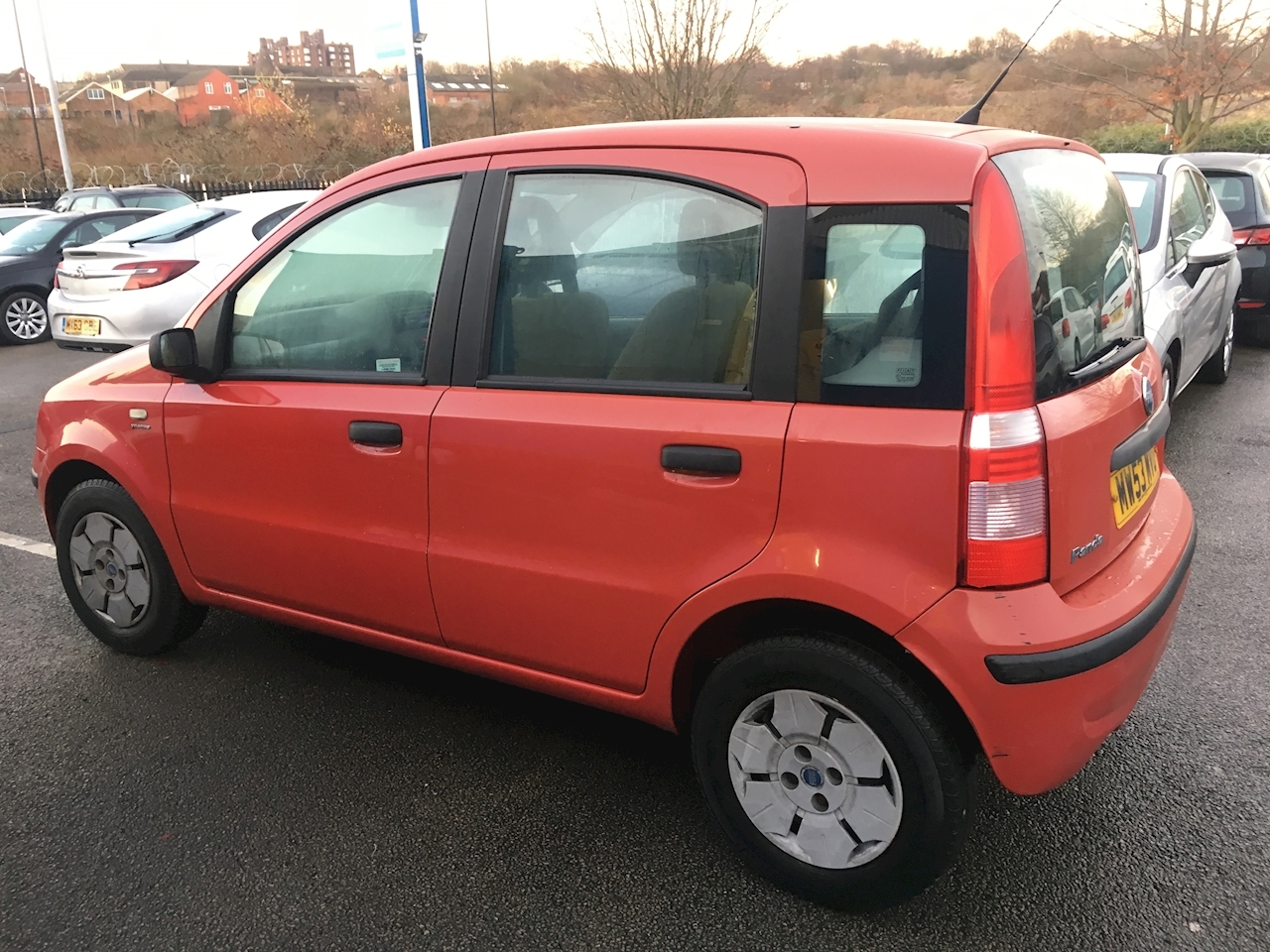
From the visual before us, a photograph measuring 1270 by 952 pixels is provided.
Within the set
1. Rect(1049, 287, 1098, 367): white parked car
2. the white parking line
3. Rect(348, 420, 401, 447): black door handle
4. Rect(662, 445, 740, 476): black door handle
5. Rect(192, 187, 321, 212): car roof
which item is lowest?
the white parking line

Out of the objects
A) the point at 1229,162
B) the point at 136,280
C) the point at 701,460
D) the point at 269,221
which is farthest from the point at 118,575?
the point at 1229,162

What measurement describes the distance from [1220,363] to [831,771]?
652 centimetres

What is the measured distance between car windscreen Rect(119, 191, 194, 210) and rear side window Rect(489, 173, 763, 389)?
1427cm

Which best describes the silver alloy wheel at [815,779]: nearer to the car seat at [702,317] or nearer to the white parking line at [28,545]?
the car seat at [702,317]

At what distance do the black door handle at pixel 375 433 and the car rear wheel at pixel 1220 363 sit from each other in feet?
21.1

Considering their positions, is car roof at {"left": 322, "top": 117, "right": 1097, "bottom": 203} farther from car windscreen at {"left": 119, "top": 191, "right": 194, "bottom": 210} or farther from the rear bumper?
car windscreen at {"left": 119, "top": 191, "right": 194, "bottom": 210}

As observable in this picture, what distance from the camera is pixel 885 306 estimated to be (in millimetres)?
1956

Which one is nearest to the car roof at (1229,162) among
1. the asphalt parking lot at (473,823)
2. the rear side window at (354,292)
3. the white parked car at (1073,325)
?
the asphalt parking lot at (473,823)

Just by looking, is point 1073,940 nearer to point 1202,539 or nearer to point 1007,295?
point 1007,295

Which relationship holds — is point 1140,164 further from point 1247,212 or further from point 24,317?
point 24,317

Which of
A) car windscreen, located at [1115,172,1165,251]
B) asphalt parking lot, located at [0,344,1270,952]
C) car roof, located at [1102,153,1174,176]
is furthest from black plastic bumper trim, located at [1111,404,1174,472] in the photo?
car roof, located at [1102,153,1174,176]

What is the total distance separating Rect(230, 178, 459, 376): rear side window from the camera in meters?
2.63

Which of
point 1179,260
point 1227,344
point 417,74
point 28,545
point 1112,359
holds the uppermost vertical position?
point 417,74

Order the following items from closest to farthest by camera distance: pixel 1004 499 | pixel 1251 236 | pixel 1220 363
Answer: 1. pixel 1004 499
2. pixel 1220 363
3. pixel 1251 236
